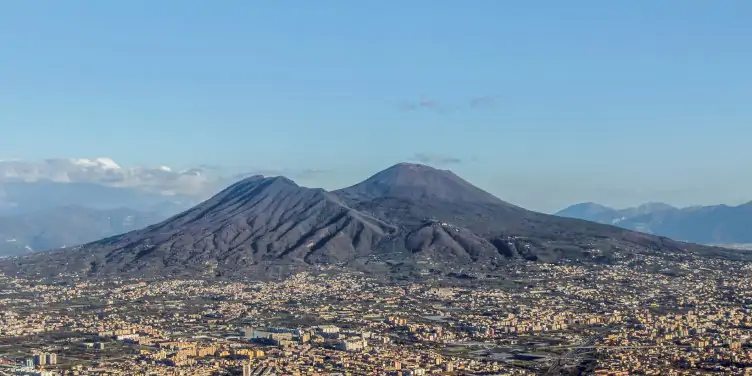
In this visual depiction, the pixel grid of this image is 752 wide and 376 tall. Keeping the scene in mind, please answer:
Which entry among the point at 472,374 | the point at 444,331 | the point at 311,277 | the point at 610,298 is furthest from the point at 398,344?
the point at 311,277

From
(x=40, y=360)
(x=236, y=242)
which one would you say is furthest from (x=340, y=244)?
(x=40, y=360)

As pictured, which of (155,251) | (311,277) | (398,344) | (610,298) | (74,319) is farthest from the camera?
(155,251)

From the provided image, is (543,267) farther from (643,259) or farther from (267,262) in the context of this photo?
(267,262)

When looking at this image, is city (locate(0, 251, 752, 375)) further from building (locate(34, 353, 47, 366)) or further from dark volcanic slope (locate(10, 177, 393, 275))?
dark volcanic slope (locate(10, 177, 393, 275))

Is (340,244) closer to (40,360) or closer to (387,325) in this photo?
(387,325)

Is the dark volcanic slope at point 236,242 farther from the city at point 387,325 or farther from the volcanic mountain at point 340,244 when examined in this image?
the city at point 387,325

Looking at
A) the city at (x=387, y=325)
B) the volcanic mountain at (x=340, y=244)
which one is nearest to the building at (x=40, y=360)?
the city at (x=387, y=325)

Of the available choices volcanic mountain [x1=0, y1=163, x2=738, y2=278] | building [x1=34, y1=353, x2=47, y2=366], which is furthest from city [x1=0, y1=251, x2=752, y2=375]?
volcanic mountain [x1=0, y1=163, x2=738, y2=278]

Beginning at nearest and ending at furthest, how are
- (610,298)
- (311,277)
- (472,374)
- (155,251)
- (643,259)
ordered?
(472,374)
(610,298)
(311,277)
(643,259)
(155,251)
